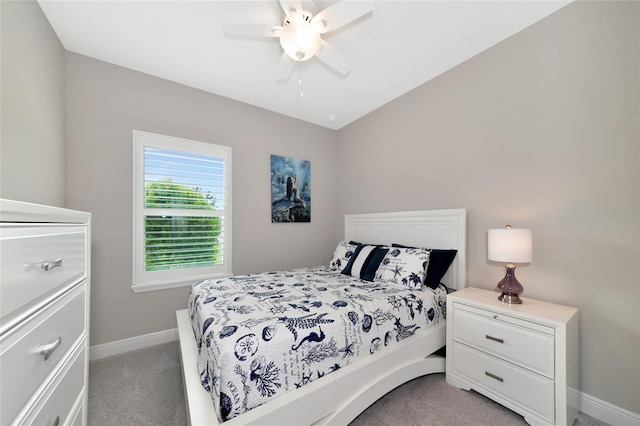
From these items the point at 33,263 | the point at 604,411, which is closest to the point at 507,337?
the point at 604,411

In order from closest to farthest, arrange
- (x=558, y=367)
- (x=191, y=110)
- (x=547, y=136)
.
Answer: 1. (x=558, y=367)
2. (x=547, y=136)
3. (x=191, y=110)

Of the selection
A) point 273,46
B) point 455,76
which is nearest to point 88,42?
point 273,46

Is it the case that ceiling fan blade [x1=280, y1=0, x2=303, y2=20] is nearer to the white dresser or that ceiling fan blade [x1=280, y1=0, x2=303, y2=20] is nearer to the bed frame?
the white dresser

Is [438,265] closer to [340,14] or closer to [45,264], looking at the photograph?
[340,14]

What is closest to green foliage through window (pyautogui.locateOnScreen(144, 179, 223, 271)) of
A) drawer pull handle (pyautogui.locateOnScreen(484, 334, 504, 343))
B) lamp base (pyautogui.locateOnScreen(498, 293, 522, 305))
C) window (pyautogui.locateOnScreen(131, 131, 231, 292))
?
window (pyautogui.locateOnScreen(131, 131, 231, 292))

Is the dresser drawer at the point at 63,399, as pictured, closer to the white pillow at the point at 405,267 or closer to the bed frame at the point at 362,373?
the bed frame at the point at 362,373

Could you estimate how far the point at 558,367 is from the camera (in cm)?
144

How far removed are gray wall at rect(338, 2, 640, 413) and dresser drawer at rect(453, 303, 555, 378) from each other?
476mm

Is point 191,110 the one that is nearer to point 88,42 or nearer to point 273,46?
point 88,42

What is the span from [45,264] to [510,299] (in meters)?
2.53

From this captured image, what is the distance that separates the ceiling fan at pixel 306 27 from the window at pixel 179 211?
57.5 inches

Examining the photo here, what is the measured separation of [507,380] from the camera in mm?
1631

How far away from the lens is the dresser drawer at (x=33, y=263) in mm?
625

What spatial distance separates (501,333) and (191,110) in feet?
11.4
